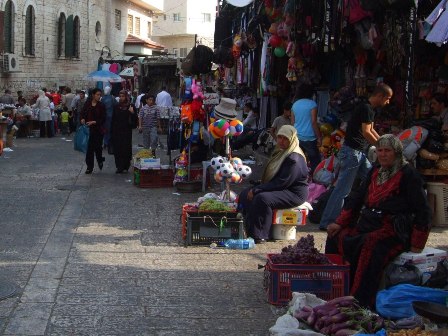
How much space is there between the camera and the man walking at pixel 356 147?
340 inches

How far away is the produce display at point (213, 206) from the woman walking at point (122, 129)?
674 cm

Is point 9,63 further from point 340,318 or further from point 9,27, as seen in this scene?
point 340,318

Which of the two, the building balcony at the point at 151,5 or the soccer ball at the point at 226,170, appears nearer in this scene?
the soccer ball at the point at 226,170

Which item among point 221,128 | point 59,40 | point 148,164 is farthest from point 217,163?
point 59,40

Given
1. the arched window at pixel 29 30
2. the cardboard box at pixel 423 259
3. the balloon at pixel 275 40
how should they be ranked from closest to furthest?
Answer: 1. the cardboard box at pixel 423 259
2. the balloon at pixel 275 40
3. the arched window at pixel 29 30

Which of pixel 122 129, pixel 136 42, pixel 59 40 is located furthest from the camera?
pixel 136 42

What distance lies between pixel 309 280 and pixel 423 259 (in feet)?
3.15

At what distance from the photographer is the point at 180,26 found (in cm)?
7681

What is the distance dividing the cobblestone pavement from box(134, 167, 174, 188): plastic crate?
83 cm

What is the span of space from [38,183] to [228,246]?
21.5ft

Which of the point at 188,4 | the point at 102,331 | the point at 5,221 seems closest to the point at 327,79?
the point at 5,221

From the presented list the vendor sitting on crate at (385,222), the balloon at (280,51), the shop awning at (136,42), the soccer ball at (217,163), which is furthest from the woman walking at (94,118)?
the shop awning at (136,42)

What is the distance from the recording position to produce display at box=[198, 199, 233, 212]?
854 centimetres

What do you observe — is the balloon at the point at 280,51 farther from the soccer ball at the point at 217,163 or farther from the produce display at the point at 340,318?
the produce display at the point at 340,318
